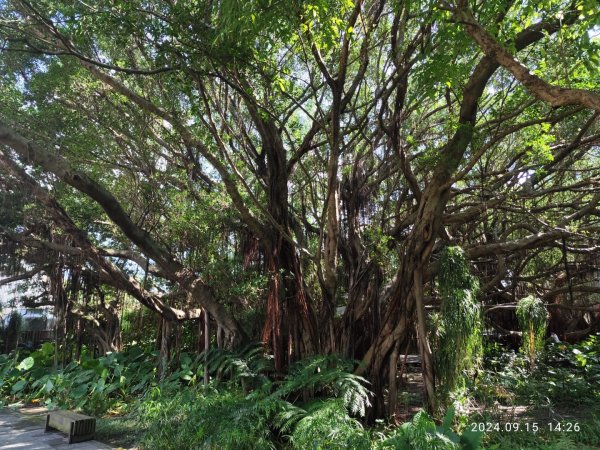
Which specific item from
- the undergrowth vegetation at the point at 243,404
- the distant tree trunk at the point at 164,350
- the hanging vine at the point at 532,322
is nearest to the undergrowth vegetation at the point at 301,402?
the undergrowth vegetation at the point at 243,404

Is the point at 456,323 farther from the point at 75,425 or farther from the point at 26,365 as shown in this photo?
the point at 26,365

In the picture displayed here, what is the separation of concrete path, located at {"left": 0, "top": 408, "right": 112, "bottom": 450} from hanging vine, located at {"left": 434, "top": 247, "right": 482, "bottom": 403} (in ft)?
12.2

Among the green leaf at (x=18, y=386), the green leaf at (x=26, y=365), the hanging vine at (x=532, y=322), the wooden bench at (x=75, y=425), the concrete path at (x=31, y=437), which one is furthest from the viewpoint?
the green leaf at (x=26, y=365)

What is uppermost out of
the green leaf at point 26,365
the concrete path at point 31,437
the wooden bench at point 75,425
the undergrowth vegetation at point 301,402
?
the green leaf at point 26,365

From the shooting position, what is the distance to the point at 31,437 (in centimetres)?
557

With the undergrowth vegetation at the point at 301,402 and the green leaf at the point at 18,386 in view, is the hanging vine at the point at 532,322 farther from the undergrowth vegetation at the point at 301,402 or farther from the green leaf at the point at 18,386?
the green leaf at the point at 18,386

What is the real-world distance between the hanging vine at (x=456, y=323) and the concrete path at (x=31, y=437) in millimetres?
3727

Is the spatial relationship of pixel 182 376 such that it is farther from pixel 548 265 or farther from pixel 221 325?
pixel 548 265

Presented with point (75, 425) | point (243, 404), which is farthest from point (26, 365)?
point (243, 404)

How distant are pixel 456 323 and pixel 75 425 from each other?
438 centimetres

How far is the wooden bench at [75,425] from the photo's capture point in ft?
17.1

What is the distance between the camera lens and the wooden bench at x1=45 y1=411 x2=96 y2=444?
5223 millimetres

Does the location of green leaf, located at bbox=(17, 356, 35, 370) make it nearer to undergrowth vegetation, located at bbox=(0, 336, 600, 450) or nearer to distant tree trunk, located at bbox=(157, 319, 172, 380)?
undergrowth vegetation, located at bbox=(0, 336, 600, 450)

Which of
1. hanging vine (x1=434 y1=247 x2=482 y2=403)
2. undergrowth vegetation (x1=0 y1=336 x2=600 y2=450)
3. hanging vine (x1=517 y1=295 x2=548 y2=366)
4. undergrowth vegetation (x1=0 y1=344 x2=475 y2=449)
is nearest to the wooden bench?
undergrowth vegetation (x1=0 y1=336 x2=600 y2=450)
